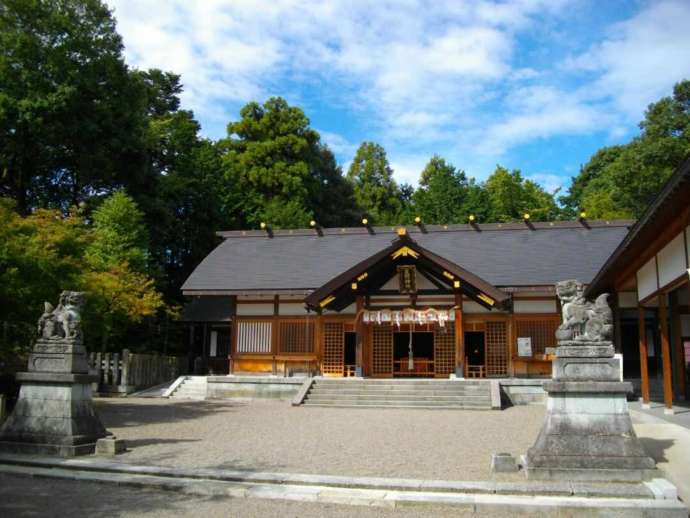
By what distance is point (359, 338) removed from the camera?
20.5 meters

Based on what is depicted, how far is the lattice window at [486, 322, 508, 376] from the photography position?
66.9 feet

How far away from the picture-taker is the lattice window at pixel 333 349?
21250mm

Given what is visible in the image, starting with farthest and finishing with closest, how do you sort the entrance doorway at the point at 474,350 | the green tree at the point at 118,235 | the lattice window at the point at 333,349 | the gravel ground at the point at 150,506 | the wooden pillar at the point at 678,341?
the green tree at the point at 118,235, the lattice window at the point at 333,349, the entrance doorway at the point at 474,350, the wooden pillar at the point at 678,341, the gravel ground at the point at 150,506

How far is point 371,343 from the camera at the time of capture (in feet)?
70.2

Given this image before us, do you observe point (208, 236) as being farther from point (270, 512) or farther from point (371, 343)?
point (270, 512)

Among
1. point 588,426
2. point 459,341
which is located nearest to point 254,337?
point 459,341

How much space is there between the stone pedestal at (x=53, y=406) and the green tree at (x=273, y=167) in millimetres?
24328

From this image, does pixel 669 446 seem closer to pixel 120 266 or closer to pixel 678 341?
Answer: pixel 678 341

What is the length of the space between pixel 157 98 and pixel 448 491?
3754 centimetres

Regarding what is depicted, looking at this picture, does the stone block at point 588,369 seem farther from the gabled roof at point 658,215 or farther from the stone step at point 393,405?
the stone step at point 393,405

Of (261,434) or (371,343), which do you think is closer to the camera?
(261,434)

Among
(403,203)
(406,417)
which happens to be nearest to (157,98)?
(403,203)

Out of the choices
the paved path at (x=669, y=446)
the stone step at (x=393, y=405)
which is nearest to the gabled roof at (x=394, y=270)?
the stone step at (x=393, y=405)

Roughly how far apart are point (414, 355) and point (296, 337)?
14.5ft
